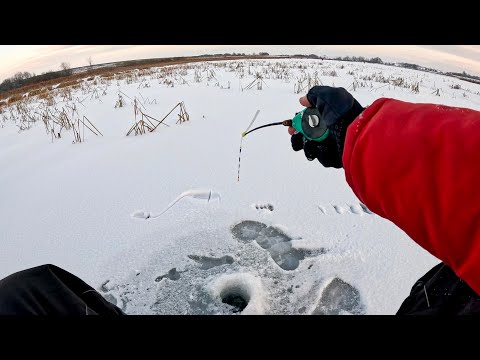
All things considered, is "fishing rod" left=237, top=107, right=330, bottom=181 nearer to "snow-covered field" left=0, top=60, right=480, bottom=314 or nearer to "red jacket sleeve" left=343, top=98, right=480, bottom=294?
"red jacket sleeve" left=343, top=98, right=480, bottom=294

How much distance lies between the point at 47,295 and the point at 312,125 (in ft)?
3.00

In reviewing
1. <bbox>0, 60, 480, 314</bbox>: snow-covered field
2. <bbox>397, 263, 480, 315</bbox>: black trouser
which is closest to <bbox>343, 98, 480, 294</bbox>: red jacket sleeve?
<bbox>397, 263, 480, 315</bbox>: black trouser

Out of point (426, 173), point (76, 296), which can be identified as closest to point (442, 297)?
point (426, 173)

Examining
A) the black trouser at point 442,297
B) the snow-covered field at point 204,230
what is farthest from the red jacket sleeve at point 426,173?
the snow-covered field at point 204,230

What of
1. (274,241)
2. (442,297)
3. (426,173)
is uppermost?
(426,173)

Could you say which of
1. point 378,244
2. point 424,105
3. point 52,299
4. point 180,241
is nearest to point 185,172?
point 180,241

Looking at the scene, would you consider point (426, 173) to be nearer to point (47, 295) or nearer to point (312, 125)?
point (312, 125)

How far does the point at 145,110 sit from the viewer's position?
3.98 m

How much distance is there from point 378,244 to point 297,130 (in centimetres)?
82

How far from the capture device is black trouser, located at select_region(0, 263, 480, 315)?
819 mm

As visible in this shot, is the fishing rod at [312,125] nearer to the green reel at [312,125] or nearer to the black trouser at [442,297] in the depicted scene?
the green reel at [312,125]

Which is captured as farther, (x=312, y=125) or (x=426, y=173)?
(x=312, y=125)

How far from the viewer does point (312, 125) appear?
1.04 metres

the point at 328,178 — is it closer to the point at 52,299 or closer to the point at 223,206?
the point at 223,206
